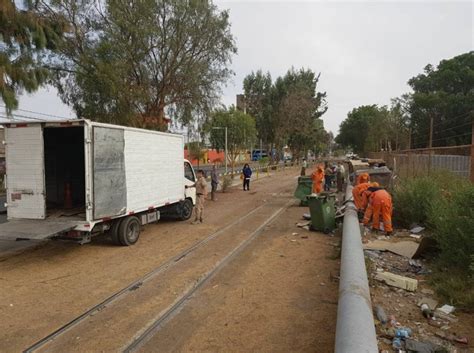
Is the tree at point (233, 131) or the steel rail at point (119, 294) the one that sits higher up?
the tree at point (233, 131)

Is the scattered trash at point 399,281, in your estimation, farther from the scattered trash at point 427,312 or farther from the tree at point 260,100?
the tree at point 260,100

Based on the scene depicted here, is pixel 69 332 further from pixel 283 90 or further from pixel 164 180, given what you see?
pixel 283 90

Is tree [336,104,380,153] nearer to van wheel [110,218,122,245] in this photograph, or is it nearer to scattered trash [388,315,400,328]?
van wheel [110,218,122,245]

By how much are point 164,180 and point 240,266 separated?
15.0 feet

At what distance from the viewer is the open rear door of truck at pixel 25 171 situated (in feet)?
28.7

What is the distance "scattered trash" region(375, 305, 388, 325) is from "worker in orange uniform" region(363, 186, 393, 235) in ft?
17.6

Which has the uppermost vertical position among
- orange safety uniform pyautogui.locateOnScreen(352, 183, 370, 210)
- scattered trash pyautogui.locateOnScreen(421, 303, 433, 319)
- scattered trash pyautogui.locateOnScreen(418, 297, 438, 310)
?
orange safety uniform pyautogui.locateOnScreen(352, 183, 370, 210)

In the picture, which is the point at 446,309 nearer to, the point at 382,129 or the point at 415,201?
the point at 415,201

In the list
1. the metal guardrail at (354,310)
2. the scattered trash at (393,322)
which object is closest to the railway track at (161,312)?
the metal guardrail at (354,310)

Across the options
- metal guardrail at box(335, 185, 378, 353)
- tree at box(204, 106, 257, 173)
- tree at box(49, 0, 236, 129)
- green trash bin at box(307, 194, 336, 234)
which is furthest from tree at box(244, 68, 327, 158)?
metal guardrail at box(335, 185, 378, 353)

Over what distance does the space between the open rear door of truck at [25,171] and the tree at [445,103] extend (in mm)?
44605

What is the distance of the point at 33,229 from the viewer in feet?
27.0

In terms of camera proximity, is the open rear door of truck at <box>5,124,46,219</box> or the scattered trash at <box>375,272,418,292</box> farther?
the open rear door of truck at <box>5,124,46,219</box>

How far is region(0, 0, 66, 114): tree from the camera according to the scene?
12.3 m
